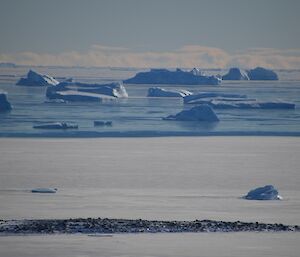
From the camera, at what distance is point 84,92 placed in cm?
3894

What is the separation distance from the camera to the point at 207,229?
33.3 feet

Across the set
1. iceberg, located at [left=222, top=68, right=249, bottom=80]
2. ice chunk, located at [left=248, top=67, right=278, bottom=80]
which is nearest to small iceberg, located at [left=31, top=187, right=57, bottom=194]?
iceberg, located at [left=222, top=68, right=249, bottom=80]

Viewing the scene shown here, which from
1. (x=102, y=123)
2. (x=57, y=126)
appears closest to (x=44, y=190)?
(x=57, y=126)

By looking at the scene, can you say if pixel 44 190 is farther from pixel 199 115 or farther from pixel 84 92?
pixel 84 92

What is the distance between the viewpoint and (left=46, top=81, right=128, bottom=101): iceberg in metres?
37.6

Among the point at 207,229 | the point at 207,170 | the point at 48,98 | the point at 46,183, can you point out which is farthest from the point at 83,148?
the point at 48,98

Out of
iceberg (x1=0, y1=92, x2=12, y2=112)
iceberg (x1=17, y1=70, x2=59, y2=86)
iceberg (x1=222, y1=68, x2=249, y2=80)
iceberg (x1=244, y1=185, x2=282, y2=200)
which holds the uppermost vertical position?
iceberg (x1=222, y1=68, x2=249, y2=80)

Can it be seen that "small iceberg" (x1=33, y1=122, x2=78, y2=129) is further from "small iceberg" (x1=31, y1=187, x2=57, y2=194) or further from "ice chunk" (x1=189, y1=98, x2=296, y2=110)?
"small iceberg" (x1=31, y1=187, x2=57, y2=194)

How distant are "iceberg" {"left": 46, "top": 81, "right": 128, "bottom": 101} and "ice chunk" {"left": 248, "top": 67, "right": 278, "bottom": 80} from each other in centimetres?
1751

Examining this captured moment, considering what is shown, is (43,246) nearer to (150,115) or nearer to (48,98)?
(150,115)

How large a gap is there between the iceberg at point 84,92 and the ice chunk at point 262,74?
17.5 m

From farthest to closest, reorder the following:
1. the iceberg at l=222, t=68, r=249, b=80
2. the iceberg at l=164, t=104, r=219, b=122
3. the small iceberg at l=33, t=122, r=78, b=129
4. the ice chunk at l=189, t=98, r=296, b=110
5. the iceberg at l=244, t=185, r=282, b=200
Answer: the iceberg at l=222, t=68, r=249, b=80, the ice chunk at l=189, t=98, r=296, b=110, the iceberg at l=164, t=104, r=219, b=122, the small iceberg at l=33, t=122, r=78, b=129, the iceberg at l=244, t=185, r=282, b=200

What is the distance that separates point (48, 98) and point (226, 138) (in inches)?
676

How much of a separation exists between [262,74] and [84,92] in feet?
69.8
